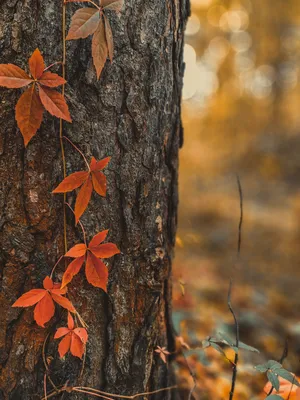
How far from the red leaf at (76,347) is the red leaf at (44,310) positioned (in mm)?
99

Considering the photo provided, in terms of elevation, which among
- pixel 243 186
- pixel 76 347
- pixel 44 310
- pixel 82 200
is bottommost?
pixel 243 186

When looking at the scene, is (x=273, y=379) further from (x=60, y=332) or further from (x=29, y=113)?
(x=29, y=113)

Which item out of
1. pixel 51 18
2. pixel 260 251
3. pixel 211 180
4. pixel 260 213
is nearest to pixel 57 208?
pixel 51 18

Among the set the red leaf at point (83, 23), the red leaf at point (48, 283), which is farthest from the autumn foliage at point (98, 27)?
the red leaf at point (48, 283)

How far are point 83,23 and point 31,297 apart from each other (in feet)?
2.34

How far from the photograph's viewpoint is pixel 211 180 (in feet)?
29.2

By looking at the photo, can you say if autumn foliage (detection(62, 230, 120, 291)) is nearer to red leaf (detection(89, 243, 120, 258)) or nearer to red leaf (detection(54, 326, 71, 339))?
red leaf (detection(89, 243, 120, 258))

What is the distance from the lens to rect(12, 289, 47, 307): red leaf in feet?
3.16

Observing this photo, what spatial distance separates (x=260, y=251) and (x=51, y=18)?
442cm

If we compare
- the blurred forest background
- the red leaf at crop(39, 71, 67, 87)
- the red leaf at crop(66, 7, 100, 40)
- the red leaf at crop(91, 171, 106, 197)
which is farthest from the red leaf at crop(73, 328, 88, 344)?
the red leaf at crop(66, 7, 100, 40)

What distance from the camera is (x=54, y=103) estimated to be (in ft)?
2.93

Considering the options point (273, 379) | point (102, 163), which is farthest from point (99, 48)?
point (273, 379)

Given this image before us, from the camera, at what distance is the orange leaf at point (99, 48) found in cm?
91

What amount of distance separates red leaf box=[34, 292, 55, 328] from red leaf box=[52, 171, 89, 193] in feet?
0.98
